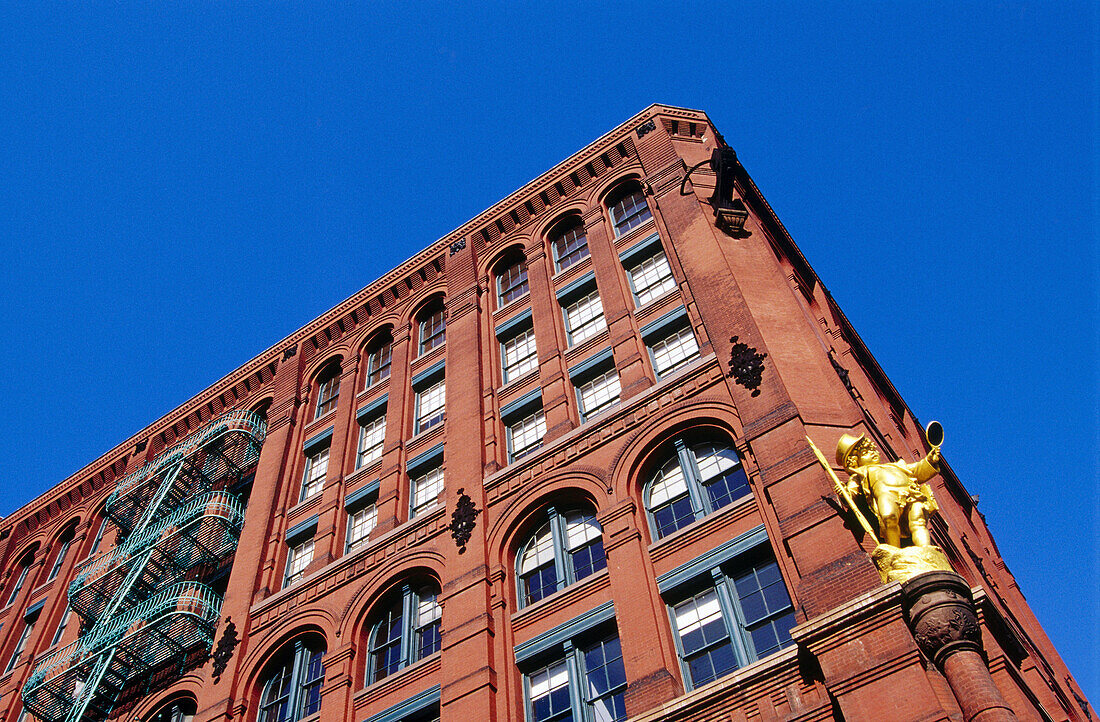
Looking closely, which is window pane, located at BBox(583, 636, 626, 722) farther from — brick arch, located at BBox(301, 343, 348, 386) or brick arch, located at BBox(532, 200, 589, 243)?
brick arch, located at BBox(301, 343, 348, 386)

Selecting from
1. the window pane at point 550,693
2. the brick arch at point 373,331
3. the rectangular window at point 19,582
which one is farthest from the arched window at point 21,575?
the window pane at point 550,693

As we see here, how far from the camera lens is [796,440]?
19.8 m

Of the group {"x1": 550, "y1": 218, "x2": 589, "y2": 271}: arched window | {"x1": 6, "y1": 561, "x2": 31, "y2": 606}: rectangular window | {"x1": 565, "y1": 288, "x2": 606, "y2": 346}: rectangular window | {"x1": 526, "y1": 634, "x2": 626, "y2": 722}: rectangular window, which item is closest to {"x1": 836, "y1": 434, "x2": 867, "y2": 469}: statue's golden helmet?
{"x1": 526, "y1": 634, "x2": 626, "y2": 722}: rectangular window

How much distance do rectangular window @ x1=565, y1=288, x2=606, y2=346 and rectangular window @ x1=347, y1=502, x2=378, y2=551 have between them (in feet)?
25.3

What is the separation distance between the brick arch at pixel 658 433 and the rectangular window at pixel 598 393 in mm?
2776

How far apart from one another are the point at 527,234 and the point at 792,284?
953 cm

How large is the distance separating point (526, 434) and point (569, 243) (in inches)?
372

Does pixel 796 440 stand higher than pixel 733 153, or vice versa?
pixel 733 153

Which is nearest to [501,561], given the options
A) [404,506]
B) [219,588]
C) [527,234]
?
[404,506]

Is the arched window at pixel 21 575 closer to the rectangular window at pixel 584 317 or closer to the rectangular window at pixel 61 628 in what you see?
the rectangular window at pixel 61 628

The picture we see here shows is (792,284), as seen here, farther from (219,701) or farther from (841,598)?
(219,701)

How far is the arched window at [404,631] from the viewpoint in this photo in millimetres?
22969

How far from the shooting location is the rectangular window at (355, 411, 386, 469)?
1224 inches

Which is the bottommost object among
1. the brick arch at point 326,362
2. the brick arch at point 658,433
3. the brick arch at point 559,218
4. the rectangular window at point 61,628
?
the brick arch at point 658,433
